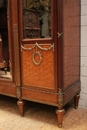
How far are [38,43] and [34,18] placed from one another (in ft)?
0.94

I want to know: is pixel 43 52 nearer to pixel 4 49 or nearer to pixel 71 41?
pixel 71 41

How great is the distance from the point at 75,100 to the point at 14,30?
107cm

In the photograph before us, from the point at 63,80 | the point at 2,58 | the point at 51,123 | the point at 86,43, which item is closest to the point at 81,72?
the point at 86,43

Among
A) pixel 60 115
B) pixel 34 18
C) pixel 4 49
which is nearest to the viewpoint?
pixel 60 115

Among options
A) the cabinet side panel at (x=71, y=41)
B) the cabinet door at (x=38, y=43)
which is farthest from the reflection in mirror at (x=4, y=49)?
the cabinet side panel at (x=71, y=41)

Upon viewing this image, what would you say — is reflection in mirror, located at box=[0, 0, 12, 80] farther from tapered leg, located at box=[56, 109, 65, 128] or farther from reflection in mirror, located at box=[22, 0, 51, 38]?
tapered leg, located at box=[56, 109, 65, 128]

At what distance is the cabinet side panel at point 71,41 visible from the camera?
5.09 feet

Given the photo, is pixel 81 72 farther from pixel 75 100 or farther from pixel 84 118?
pixel 84 118

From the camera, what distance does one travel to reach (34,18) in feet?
5.45

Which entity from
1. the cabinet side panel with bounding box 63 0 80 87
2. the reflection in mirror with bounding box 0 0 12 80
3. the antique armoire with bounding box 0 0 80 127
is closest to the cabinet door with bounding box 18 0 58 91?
the antique armoire with bounding box 0 0 80 127

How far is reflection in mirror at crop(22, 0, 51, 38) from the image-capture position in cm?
158

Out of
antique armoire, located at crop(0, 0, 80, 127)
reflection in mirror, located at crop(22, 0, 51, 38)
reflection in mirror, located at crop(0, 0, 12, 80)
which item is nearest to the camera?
antique armoire, located at crop(0, 0, 80, 127)

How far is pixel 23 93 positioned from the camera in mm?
1725

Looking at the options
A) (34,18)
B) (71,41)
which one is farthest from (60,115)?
(34,18)
